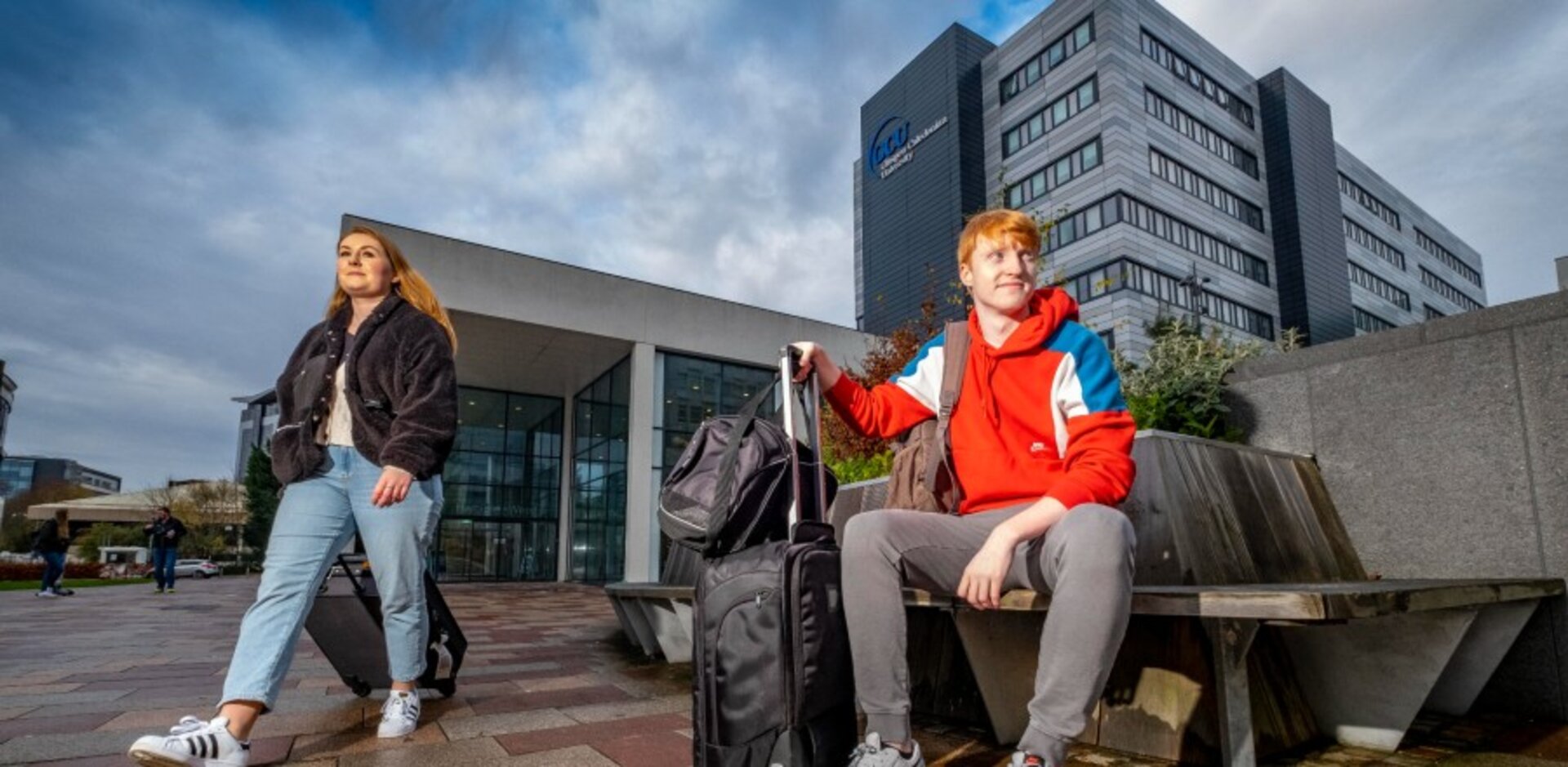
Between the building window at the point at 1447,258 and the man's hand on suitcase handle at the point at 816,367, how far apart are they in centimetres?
7632

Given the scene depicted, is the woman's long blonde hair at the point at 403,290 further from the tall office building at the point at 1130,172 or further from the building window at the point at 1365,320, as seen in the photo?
the building window at the point at 1365,320

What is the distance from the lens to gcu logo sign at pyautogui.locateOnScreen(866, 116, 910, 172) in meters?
46.2

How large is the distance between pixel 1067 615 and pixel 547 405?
79.4 ft

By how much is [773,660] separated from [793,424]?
632mm

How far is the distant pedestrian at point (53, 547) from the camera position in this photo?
14273mm

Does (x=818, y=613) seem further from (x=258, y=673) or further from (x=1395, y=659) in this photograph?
(x=1395, y=659)

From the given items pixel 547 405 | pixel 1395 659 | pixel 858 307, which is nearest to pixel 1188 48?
pixel 858 307

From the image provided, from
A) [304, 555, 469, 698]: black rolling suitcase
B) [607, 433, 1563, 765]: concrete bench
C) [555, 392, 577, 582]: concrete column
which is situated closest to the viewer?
[607, 433, 1563, 765]: concrete bench

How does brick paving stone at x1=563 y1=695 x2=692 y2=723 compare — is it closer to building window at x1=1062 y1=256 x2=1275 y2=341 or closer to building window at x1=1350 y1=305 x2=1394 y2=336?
building window at x1=1062 y1=256 x2=1275 y2=341

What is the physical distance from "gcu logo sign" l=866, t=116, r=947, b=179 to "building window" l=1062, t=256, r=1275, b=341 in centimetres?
1352

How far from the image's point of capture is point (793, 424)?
6.73 feet

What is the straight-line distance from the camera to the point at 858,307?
2190 inches

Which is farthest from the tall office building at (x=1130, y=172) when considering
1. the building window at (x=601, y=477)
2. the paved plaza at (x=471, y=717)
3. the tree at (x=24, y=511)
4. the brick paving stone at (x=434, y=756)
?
the tree at (x=24, y=511)

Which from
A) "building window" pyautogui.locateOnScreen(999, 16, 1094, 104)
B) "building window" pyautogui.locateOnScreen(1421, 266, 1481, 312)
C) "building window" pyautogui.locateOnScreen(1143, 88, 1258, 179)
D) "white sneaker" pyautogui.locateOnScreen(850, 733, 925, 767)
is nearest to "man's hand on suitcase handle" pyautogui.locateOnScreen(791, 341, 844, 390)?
"white sneaker" pyautogui.locateOnScreen(850, 733, 925, 767)
